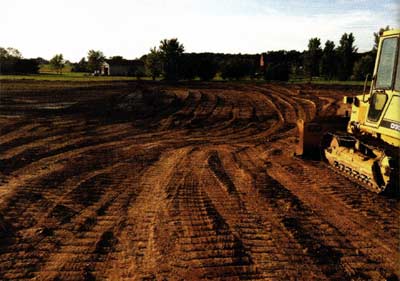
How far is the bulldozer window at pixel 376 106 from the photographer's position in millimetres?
8758

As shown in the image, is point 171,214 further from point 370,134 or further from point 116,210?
point 370,134

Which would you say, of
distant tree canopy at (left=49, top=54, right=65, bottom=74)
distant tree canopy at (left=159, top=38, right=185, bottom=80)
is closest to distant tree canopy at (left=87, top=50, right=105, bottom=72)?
distant tree canopy at (left=49, top=54, right=65, bottom=74)

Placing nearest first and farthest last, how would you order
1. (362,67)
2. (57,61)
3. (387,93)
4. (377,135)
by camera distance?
(387,93)
(377,135)
(362,67)
(57,61)

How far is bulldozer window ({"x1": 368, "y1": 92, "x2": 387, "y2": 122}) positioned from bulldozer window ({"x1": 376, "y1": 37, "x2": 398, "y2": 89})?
8.3 inches

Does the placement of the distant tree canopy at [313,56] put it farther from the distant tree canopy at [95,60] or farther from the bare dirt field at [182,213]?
the distant tree canopy at [95,60]

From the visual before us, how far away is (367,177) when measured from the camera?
28.8ft

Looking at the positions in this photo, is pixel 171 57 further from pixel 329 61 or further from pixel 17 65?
pixel 17 65

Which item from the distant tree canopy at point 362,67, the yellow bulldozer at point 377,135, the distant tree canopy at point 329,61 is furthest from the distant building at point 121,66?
the yellow bulldozer at point 377,135

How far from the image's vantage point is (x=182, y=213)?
7.54m

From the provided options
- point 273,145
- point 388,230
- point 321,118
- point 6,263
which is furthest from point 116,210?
point 273,145

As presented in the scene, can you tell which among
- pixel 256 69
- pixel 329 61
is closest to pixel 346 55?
pixel 329 61

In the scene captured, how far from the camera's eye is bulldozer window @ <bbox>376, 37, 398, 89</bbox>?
328 inches

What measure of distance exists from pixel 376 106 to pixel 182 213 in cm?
502

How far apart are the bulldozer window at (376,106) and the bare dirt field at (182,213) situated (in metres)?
1.66
